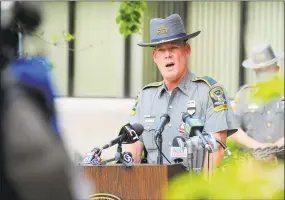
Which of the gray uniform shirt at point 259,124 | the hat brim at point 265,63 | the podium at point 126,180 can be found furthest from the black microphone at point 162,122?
the gray uniform shirt at point 259,124

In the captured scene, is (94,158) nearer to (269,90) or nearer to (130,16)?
(269,90)

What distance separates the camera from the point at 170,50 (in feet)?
17.1

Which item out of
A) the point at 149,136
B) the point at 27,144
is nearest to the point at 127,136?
the point at 149,136

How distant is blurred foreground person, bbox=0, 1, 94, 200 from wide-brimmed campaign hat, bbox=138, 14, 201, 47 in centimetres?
325

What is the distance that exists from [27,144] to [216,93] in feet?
11.0

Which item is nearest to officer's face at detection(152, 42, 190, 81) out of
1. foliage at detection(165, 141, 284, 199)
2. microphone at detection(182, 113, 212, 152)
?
microphone at detection(182, 113, 212, 152)

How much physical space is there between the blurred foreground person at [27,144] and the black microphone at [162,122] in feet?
9.54

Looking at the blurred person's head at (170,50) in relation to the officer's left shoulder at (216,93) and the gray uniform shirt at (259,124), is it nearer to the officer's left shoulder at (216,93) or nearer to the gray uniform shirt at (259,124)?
the officer's left shoulder at (216,93)

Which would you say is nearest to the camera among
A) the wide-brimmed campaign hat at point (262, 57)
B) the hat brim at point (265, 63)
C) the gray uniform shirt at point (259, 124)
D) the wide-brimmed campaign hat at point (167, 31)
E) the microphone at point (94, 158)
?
the microphone at point (94, 158)

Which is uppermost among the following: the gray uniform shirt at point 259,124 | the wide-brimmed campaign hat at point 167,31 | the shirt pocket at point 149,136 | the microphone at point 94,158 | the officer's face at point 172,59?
the wide-brimmed campaign hat at point 167,31

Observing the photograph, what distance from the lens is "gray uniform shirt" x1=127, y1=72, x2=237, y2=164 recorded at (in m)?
4.98

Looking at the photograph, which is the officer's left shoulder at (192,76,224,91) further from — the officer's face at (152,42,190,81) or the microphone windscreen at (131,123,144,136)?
the microphone windscreen at (131,123,144,136)

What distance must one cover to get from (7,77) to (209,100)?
3312mm

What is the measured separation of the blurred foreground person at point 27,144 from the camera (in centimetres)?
186
